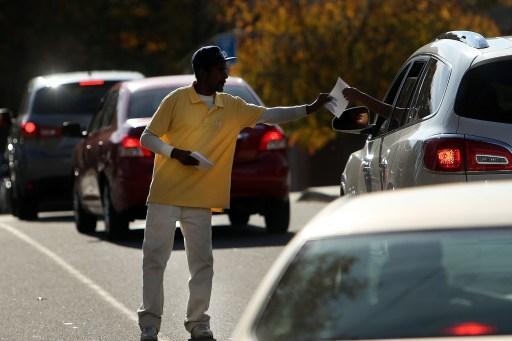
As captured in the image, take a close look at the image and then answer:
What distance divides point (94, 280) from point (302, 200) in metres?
10.4

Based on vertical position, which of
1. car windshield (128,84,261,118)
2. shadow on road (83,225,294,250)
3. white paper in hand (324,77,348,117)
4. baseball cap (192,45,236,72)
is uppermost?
baseball cap (192,45,236,72)

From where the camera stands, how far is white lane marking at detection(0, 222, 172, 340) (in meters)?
11.3

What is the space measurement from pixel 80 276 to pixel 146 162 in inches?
95.6

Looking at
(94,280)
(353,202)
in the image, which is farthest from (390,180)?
(94,280)

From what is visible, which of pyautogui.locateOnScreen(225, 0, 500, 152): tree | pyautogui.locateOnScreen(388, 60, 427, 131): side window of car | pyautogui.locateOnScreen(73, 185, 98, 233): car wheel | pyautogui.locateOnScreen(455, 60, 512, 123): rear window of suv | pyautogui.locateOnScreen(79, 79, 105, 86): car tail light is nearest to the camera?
pyautogui.locateOnScreen(455, 60, 512, 123): rear window of suv

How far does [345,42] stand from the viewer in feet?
108

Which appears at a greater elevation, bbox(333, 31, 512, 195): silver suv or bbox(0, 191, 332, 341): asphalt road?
bbox(333, 31, 512, 195): silver suv

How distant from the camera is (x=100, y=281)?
13383mm

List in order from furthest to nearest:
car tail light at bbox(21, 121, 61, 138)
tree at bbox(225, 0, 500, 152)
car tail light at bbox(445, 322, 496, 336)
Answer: tree at bbox(225, 0, 500, 152) → car tail light at bbox(21, 121, 61, 138) → car tail light at bbox(445, 322, 496, 336)

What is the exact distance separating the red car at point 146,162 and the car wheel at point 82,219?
125 cm

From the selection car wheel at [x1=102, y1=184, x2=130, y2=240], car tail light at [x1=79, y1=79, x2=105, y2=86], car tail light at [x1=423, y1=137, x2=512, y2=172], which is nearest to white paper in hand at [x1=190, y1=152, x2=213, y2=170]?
car tail light at [x1=423, y1=137, x2=512, y2=172]

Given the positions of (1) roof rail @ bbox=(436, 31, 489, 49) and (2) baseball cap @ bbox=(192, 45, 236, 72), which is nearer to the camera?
(1) roof rail @ bbox=(436, 31, 489, 49)

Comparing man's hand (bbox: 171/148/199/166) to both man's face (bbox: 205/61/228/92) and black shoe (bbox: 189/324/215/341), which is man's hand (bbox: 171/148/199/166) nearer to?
man's face (bbox: 205/61/228/92)

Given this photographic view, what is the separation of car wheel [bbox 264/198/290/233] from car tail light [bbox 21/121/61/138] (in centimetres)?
496
